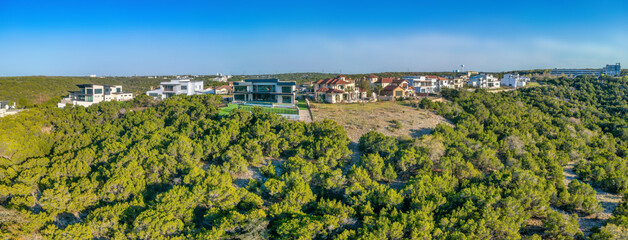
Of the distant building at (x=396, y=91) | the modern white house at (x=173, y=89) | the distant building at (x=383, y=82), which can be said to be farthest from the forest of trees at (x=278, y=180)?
the distant building at (x=383, y=82)

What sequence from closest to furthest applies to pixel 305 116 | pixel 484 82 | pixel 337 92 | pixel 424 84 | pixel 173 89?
pixel 305 116 < pixel 337 92 < pixel 173 89 < pixel 424 84 < pixel 484 82

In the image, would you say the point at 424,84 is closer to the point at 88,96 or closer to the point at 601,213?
the point at 601,213

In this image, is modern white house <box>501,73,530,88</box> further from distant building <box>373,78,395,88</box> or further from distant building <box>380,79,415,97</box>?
distant building <box>380,79,415,97</box>

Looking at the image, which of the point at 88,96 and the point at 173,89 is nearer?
the point at 88,96

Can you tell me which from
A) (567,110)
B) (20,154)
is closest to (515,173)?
(20,154)

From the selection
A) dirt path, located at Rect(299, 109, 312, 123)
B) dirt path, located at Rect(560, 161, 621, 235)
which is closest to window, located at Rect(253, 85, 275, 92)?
dirt path, located at Rect(299, 109, 312, 123)

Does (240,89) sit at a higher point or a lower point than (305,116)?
higher

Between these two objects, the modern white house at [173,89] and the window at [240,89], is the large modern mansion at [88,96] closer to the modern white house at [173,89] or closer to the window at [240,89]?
the modern white house at [173,89]

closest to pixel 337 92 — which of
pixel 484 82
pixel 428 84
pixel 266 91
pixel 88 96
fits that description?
pixel 266 91
